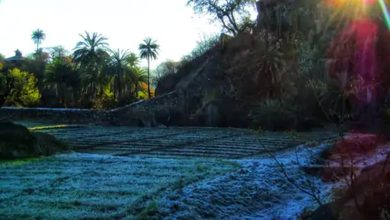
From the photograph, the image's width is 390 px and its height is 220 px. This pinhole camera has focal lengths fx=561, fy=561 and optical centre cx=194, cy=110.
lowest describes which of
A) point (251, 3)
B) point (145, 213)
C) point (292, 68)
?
point (145, 213)

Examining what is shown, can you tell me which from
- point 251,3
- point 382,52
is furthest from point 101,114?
point 382,52

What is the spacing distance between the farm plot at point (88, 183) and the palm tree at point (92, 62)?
153ft

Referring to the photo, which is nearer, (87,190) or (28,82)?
(87,190)

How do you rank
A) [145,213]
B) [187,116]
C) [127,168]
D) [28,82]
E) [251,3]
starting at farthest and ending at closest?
[251,3], [28,82], [187,116], [127,168], [145,213]

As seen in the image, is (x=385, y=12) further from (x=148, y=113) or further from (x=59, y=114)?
(x=59, y=114)

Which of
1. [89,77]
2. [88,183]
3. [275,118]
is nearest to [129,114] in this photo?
[275,118]

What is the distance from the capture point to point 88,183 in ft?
35.4

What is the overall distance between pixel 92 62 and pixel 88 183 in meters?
54.2

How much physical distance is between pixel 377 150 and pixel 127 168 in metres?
8.77

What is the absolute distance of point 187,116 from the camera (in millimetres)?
45188

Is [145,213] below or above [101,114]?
below

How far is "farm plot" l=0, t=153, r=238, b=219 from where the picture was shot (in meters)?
8.45

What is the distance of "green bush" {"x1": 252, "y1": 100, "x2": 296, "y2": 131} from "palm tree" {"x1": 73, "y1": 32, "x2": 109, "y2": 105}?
29.7 metres

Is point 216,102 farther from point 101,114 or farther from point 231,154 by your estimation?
point 231,154
